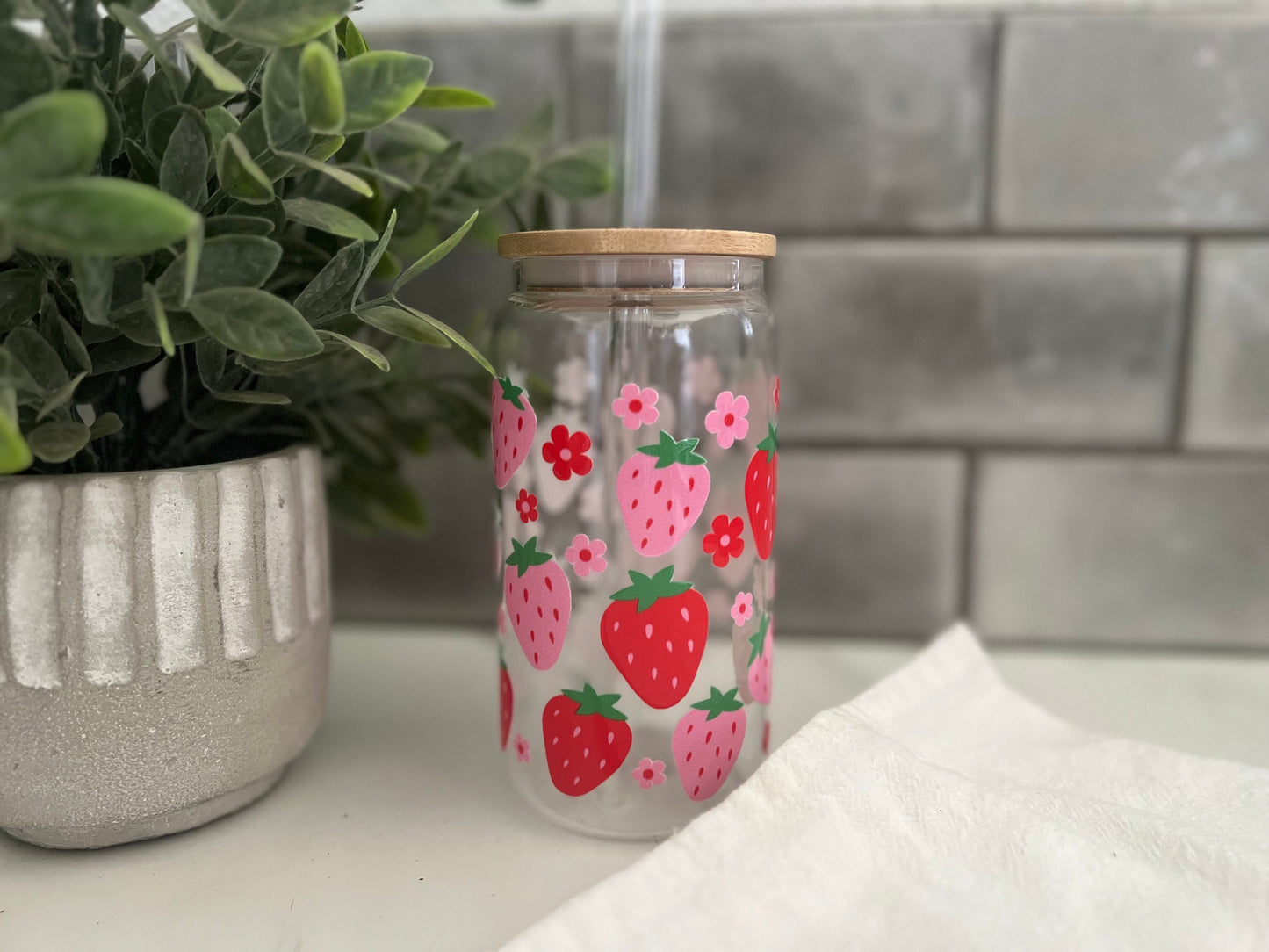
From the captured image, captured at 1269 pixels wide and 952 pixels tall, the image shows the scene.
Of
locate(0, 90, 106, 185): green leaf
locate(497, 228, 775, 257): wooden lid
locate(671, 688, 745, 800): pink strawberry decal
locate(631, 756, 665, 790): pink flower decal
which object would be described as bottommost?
locate(631, 756, 665, 790): pink flower decal

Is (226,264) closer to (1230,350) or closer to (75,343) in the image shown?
(75,343)

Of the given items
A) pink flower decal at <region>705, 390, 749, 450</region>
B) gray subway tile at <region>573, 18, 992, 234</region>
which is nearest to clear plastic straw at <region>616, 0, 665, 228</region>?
gray subway tile at <region>573, 18, 992, 234</region>

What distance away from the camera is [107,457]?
1.32 ft

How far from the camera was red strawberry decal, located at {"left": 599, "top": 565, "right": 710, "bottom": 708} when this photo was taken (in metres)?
0.41

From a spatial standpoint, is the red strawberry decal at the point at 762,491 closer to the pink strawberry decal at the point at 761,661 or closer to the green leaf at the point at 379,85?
the pink strawberry decal at the point at 761,661

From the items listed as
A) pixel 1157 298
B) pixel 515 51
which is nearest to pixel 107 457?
pixel 515 51

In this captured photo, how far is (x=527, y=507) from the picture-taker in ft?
1.41

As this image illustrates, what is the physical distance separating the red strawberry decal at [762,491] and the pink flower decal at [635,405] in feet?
0.18

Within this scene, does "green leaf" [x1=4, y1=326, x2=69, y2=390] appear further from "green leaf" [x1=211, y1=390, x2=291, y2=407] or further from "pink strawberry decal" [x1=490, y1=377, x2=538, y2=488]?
"pink strawberry decal" [x1=490, y1=377, x2=538, y2=488]

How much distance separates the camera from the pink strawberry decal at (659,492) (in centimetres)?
40

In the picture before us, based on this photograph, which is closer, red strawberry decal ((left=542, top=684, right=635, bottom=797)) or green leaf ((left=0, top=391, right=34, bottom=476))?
green leaf ((left=0, top=391, right=34, bottom=476))

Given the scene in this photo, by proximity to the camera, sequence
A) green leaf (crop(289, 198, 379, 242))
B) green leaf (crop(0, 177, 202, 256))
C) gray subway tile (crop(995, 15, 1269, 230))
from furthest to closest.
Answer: gray subway tile (crop(995, 15, 1269, 230)), green leaf (crop(289, 198, 379, 242)), green leaf (crop(0, 177, 202, 256))

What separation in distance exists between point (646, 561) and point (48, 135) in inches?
11.5

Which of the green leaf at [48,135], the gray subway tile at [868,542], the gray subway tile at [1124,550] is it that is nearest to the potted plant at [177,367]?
the green leaf at [48,135]
